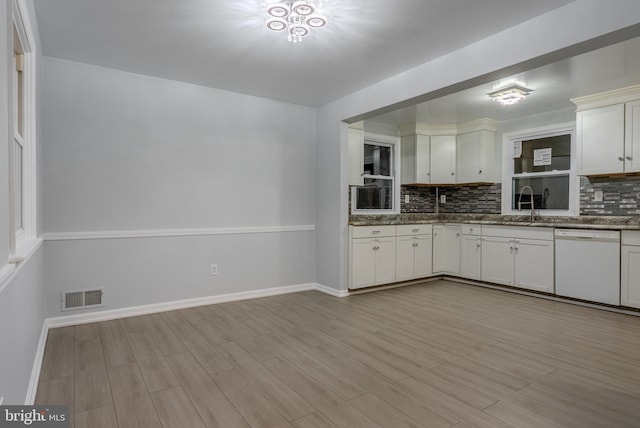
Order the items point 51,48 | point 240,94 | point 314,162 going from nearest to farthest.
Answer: point 51,48, point 240,94, point 314,162

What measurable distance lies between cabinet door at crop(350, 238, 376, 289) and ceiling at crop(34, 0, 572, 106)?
1.96 m

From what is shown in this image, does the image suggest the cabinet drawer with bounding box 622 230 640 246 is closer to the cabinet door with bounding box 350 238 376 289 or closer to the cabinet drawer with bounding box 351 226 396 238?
the cabinet drawer with bounding box 351 226 396 238

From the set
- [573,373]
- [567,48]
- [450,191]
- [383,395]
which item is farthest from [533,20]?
[450,191]

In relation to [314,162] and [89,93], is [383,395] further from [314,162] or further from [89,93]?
[89,93]

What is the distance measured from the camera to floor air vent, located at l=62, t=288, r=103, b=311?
3.27 m

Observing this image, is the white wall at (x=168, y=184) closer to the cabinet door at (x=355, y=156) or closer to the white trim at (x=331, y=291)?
the white trim at (x=331, y=291)

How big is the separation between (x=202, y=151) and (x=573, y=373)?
3.85 meters

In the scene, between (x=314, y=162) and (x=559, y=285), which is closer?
(x=559, y=285)

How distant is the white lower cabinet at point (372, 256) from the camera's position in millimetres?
4496

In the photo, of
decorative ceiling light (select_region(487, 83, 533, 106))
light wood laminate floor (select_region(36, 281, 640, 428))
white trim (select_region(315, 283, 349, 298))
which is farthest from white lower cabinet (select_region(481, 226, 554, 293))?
white trim (select_region(315, 283, 349, 298))

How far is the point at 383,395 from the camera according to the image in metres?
2.10

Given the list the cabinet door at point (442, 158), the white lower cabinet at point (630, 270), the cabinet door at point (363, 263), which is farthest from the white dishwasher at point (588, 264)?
the cabinet door at point (363, 263)

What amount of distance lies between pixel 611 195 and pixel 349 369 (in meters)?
4.03

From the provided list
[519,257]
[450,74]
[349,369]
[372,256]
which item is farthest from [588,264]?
[349,369]
